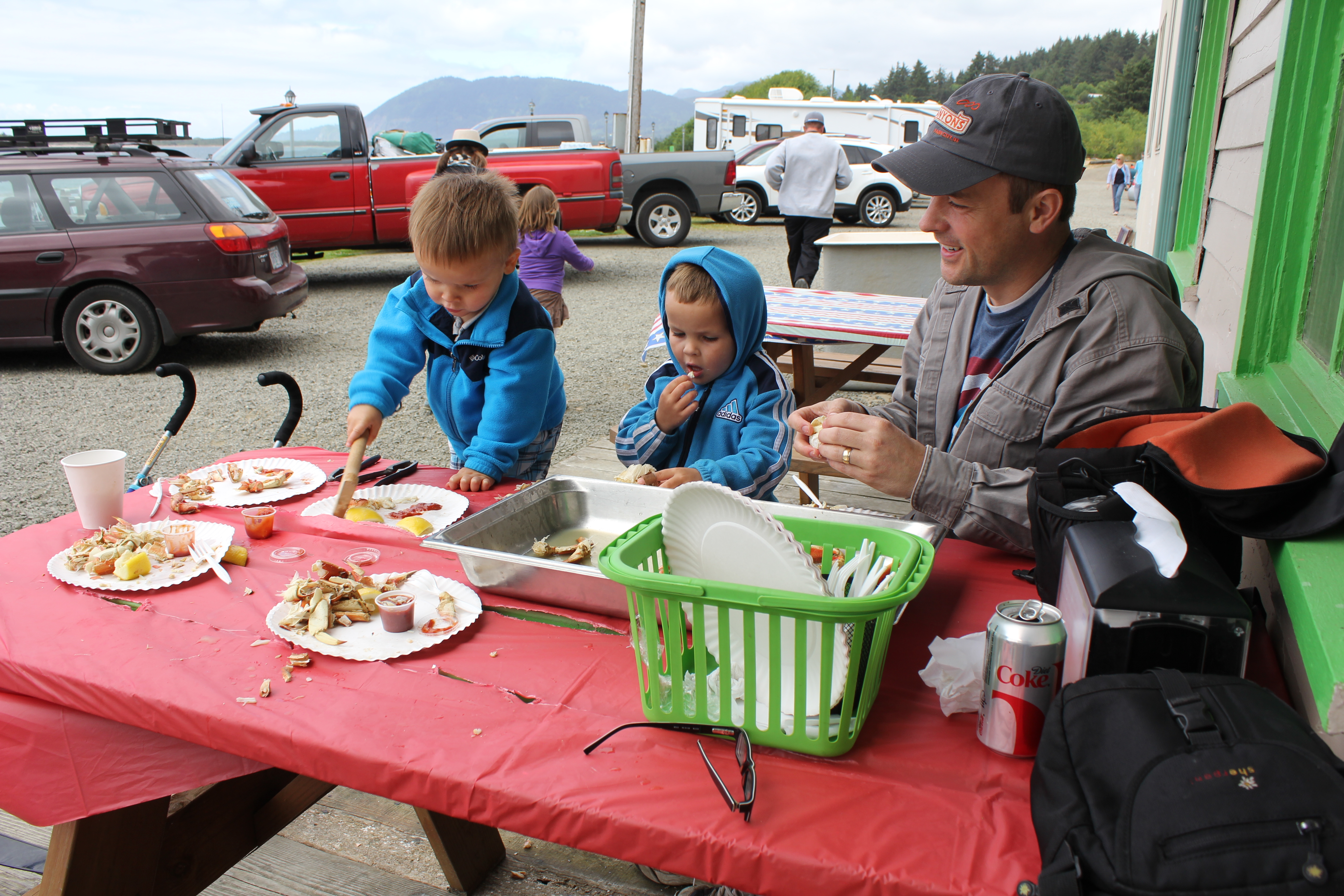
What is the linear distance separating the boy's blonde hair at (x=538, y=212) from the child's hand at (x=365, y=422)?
429 centimetres

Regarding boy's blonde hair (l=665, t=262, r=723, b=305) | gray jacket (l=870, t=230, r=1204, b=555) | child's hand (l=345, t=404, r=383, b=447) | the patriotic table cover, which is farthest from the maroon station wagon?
gray jacket (l=870, t=230, r=1204, b=555)

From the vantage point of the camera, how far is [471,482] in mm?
2139

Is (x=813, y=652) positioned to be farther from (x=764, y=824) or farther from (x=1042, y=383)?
(x=1042, y=383)

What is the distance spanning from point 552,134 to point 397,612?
41.1 feet

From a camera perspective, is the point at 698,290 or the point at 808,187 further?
the point at 808,187

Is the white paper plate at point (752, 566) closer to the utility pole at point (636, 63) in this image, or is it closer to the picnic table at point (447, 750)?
the picnic table at point (447, 750)

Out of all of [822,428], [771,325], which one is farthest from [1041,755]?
[771,325]

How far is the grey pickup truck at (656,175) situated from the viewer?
12.7m

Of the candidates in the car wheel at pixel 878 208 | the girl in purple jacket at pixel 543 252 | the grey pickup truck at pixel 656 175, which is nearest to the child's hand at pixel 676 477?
the girl in purple jacket at pixel 543 252

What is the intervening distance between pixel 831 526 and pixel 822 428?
0.34m

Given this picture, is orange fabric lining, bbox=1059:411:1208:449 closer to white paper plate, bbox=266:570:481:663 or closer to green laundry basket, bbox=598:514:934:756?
green laundry basket, bbox=598:514:934:756

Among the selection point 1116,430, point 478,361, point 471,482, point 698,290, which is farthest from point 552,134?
point 1116,430

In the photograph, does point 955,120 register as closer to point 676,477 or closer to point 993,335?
point 993,335

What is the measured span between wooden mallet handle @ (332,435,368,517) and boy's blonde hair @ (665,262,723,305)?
34.0 inches
